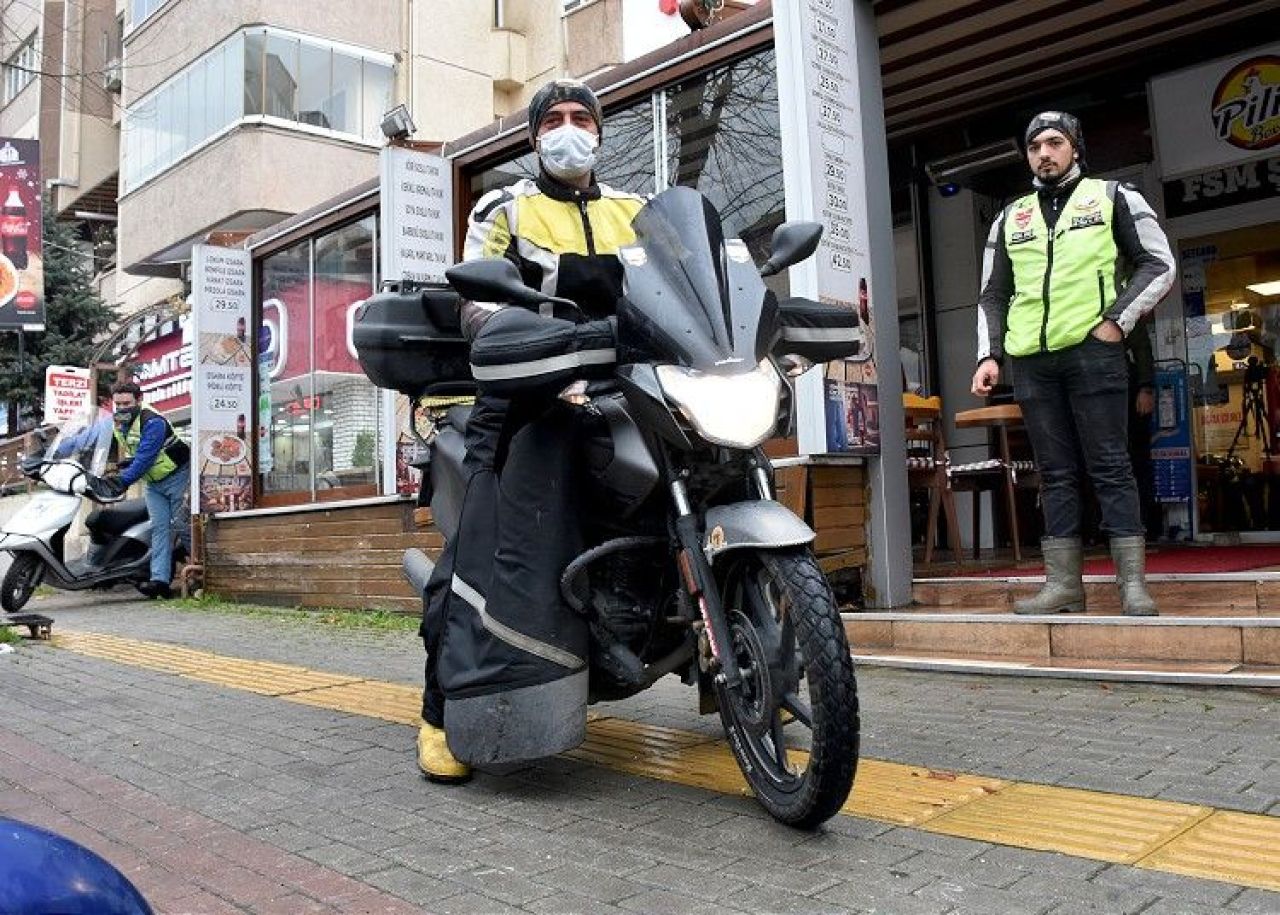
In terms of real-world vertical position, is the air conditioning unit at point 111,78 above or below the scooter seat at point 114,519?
above

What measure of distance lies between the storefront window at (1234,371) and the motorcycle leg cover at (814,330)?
559cm

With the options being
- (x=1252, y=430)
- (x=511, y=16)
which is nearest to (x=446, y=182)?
(x=1252, y=430)

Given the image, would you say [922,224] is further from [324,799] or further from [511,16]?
[511,16]

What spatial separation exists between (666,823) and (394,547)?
6.15 m

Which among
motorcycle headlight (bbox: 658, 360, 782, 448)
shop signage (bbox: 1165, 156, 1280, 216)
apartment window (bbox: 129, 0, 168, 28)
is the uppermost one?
apartment window (bbox: 129, 0, 168, 28)

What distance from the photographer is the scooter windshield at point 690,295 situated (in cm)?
292

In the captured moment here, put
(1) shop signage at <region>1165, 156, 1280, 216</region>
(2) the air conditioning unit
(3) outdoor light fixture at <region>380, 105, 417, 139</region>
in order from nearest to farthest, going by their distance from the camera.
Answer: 1. (1) shop signage at <region>1165, 156, 1280, 216</region>
2. (3) outdoor light fixture at <region>380, 105, 417, 139</region>
3. (2) the air conditioning unit

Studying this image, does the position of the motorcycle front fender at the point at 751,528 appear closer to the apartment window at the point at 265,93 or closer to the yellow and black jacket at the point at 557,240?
the yellow and black jacket at the point at 557,240

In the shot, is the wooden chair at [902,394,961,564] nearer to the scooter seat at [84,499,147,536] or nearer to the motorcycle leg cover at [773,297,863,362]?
the motorcycle leg cover at [773,297,863,362]

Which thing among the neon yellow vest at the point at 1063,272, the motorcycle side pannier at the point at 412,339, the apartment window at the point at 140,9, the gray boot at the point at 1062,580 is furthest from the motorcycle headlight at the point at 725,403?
the apartment window at the point at 140,9

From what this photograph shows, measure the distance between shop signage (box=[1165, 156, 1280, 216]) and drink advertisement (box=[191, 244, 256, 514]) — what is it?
8.29 m

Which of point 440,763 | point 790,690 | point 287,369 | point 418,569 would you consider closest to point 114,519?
point 287,369

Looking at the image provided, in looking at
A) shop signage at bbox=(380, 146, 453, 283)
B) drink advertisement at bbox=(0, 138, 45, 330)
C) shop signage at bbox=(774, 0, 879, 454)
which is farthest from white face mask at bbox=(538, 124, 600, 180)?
drink advertisement at bbox=(0, 138, 45, 330)

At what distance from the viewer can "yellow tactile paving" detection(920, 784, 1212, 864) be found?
2.73 m
